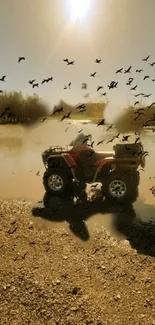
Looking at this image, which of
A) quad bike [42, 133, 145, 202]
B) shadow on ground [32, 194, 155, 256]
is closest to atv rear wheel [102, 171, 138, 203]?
quad bike [42, 133, 145, 202]

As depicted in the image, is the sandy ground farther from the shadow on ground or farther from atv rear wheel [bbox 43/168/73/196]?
atv rear wheel [bbox 43/168/73/196]

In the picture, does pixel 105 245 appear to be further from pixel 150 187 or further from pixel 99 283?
pixel 150 187

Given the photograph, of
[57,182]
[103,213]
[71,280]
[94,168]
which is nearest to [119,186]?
[94,168]

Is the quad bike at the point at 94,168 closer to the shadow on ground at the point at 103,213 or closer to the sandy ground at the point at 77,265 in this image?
the shadow on ground at the point at 103,213

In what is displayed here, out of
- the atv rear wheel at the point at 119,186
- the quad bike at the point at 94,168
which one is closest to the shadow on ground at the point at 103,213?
the atv rear wheel at the point at 119,186

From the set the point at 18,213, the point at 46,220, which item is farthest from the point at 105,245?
the point at 18,213

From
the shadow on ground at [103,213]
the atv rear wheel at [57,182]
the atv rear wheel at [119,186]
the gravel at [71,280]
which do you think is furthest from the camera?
the atv rear wheel at [57,182]

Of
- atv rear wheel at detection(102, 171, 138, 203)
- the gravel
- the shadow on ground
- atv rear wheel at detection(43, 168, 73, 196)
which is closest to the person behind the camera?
the gravel
